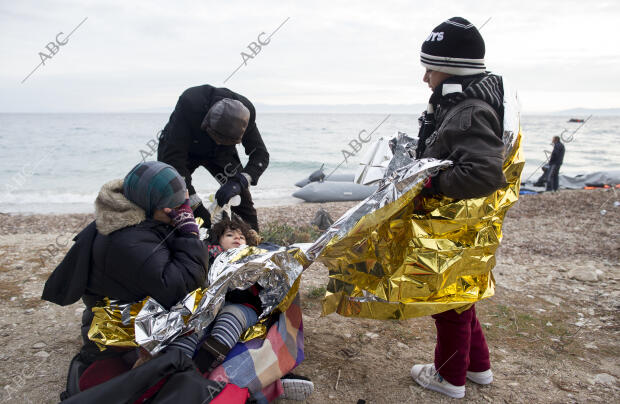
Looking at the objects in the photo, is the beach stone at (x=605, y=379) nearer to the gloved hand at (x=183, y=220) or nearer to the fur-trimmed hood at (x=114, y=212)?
the gloved hand at (x=183, y=220)

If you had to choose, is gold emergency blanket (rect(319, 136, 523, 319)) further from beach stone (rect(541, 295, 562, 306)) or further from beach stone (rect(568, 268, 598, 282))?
beach stone (rect(568, 268, 598, 282))

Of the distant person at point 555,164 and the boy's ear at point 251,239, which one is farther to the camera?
the distant person at point 555,164

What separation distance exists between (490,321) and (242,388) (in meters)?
2.25

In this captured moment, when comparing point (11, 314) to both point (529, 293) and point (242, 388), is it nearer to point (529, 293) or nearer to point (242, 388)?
point (242, 388)

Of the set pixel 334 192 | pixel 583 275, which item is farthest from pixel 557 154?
pixel 583 275

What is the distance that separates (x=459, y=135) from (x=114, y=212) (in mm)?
1592

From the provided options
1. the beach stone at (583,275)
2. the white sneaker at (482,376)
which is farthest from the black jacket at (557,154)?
the white sneaker at (482,376)

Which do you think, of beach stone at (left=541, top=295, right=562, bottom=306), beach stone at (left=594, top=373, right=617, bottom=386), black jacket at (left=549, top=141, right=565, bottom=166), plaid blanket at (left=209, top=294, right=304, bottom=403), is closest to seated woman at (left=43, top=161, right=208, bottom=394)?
plaid blanket at (left=209, top=294, right=304, bottom=403)

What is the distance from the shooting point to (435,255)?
2.04 m

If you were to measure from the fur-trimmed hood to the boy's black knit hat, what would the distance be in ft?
5.16

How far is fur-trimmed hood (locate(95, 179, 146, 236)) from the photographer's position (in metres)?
1.99

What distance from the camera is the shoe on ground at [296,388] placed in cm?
229

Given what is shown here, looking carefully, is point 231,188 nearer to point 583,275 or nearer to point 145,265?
point 145,265

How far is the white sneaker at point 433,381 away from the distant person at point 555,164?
1122 cm
